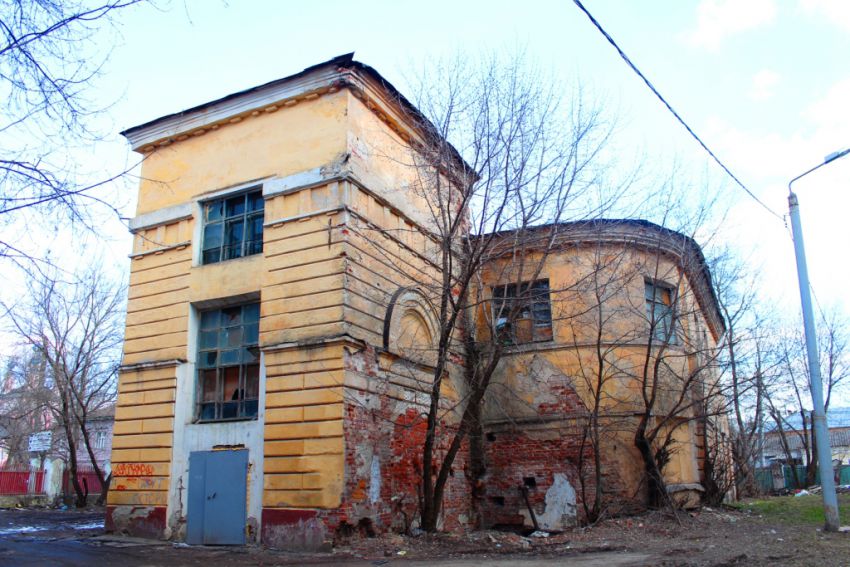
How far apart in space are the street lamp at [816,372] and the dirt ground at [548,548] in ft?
1.88

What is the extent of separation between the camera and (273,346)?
1312cm

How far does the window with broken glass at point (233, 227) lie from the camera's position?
14.6 meters

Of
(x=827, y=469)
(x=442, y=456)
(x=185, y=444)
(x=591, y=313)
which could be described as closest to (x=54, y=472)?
(x=185, y=444)

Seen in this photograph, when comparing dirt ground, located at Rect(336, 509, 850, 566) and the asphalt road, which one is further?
the asphalt road

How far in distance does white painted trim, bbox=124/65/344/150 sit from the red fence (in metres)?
24.3

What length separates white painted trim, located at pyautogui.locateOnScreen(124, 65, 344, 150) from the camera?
46.7ft

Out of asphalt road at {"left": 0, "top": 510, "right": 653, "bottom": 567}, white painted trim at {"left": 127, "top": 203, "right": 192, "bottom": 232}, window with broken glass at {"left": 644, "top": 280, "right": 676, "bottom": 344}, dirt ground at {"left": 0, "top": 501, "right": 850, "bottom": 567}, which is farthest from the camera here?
window with broken glass at {"left": 644, "top": 280, "right": 676, "bottom": 344}

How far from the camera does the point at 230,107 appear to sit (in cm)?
1519

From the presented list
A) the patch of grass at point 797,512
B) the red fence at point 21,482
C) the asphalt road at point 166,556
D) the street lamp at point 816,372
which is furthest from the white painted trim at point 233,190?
the red fence at point 21,482

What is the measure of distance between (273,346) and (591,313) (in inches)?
284

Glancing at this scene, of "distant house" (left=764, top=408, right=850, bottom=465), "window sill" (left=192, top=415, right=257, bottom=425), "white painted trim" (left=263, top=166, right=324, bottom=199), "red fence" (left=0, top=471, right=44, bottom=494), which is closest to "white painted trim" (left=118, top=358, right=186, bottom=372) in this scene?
"window sill" (left=192, top=415, right=257, bottom=425)

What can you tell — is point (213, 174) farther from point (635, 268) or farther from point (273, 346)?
point (635, 268)

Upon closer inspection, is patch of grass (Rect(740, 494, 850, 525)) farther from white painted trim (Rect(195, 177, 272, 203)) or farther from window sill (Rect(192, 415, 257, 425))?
white painted trim (Rect(195, 177, 272, 203))

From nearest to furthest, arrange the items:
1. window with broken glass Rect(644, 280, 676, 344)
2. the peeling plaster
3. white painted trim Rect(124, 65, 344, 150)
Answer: white painted trim Rect(124, 65, 344, 150) → the peeling plaster → window with broken glass Rect(644, 280, 676, 344)
